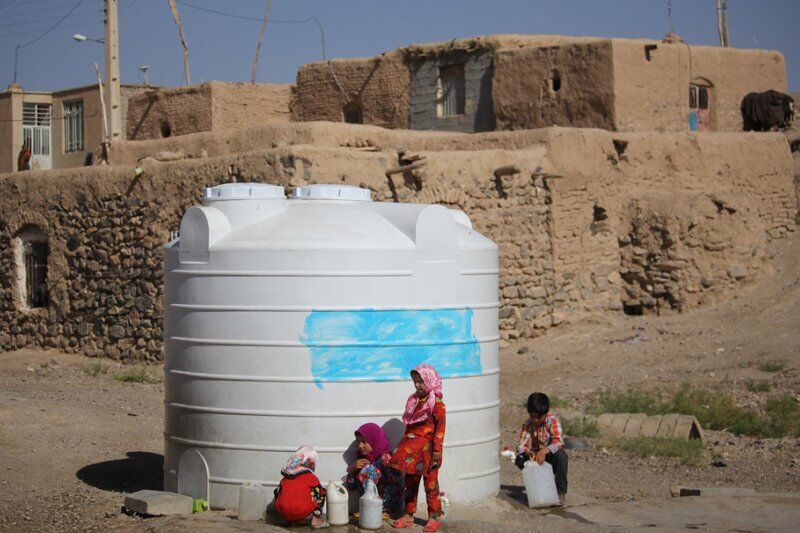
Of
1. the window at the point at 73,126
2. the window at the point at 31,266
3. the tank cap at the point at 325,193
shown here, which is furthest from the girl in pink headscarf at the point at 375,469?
the window at the point at 73,126

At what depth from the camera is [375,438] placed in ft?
22.5

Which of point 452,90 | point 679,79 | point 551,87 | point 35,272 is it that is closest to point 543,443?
point 35,272

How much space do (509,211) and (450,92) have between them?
5890 millimetres

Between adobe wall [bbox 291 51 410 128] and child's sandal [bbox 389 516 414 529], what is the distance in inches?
A: 570

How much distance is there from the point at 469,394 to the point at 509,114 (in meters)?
12.2

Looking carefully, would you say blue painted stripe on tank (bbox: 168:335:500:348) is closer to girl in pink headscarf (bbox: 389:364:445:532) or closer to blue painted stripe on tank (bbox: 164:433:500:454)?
girl in pink headscarf (bbox: 389:364:445:532)

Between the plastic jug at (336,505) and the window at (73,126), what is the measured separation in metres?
23.5

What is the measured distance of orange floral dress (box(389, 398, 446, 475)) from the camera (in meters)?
6.78

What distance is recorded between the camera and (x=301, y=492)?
6.67m

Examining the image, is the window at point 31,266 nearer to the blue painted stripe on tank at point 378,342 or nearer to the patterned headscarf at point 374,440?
the blue painted stripe on tank at point 378,342

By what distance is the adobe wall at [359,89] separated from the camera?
2077 centimetres

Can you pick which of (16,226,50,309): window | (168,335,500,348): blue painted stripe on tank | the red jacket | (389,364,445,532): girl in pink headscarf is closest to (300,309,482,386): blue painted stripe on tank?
(168,335,500,348): blue painted stripe on tank

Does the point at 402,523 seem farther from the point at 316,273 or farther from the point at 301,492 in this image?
the point at 316,273

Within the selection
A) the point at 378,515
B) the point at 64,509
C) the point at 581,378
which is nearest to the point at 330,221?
the point at 378,515
